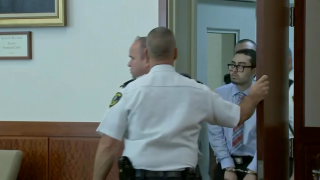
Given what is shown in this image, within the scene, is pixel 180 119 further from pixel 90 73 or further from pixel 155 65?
pixel 90 73

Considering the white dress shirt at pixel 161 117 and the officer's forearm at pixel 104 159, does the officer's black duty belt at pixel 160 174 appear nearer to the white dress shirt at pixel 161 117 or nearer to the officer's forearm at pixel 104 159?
the white dress shirt at pixel 161 117

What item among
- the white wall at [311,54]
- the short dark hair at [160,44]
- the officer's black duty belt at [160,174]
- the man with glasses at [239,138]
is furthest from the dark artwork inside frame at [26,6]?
the white wall at [311,54]

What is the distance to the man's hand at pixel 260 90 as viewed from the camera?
73.8 inches

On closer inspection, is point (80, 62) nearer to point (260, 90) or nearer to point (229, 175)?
point (229, 175)

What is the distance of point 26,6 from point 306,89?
65.4 inches

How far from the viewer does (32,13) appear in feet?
8.75

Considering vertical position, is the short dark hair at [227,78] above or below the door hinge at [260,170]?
above

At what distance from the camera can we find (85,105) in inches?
106

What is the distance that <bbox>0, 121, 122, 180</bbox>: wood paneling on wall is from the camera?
2646 millimetres

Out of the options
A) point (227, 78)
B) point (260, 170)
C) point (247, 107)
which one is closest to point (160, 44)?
point (247, 107)

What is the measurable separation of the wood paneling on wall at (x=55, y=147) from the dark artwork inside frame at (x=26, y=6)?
2.14 feet

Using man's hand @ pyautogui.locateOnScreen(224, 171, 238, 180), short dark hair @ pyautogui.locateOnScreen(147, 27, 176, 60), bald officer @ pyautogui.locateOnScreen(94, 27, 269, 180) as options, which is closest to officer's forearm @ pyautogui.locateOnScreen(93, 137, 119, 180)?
bald officer @ pyautogui.locateOnScreen(94, 27, 269, 180)

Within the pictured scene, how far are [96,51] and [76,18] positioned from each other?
22 cm

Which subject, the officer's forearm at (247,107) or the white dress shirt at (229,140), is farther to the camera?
the white dress shirt at (229,140)
